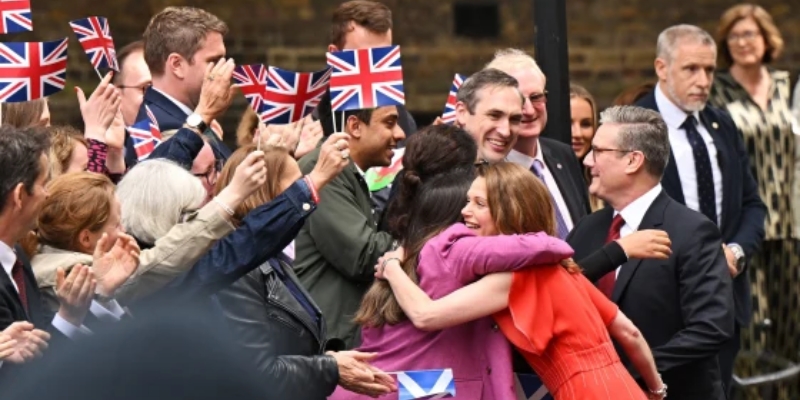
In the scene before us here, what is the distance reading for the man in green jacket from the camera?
20.1ft

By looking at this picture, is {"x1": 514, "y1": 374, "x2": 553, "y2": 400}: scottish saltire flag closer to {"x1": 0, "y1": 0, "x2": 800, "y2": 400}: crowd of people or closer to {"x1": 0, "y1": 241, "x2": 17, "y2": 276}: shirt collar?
{"x1": 0, "y1": 0, "x2": 800, "y2": 400}: crowd of people

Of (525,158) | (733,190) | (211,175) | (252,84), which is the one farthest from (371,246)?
(733,190)

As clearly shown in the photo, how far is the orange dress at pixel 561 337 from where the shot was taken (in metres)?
4.95

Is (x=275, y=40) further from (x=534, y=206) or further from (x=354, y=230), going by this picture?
(x=534, y=206)

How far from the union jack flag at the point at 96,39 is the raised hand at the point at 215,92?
0.78 meters

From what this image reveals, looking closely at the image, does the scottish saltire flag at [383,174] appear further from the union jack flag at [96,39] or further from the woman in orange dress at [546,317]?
the woman in orange dress at [546,317]

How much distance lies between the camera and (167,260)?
15.8ft

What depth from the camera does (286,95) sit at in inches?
251

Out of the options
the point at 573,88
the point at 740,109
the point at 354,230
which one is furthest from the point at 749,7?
the point at 354,230

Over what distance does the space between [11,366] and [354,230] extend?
80.2 inches

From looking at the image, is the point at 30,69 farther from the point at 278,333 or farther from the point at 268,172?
the point at 278,333

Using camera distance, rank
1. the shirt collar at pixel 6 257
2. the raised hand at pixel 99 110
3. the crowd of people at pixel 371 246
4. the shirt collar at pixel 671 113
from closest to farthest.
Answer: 1. the shirt collar at pixel 6 257
2. the crowd of people at pixel 371 246
3. the raised hand at pixel 99 110
4. the shirt collar at pixel 671 113

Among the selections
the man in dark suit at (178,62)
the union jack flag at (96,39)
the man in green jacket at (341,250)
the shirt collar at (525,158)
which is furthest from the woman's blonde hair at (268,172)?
the shirt collar at (525,158)

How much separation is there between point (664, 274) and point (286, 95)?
1.58 metres
